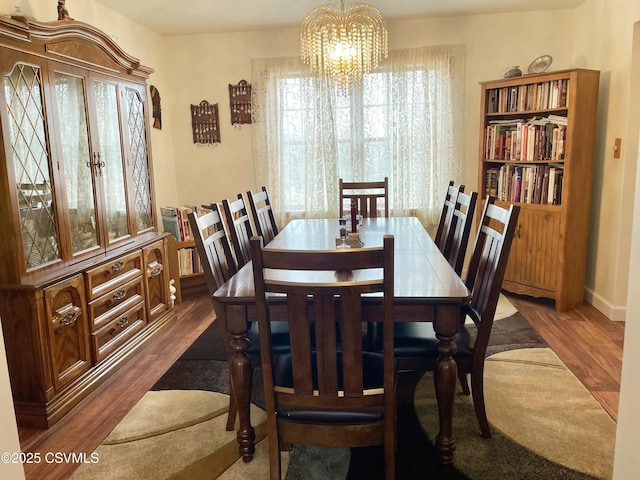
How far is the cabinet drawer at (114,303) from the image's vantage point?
108 inches

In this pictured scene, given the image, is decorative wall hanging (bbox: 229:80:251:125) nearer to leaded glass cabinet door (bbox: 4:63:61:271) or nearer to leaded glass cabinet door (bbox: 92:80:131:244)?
leaded glass cabinet door (bbox: 92:80:131:244)

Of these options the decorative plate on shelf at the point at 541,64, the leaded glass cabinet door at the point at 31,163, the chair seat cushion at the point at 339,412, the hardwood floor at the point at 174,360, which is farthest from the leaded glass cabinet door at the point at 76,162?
the decorative plate on shelf at the point at 541,64

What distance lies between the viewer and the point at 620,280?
3480 millimetres

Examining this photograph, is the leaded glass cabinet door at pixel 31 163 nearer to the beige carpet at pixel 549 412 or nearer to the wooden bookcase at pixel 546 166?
the beige carpet at pixel 549 412

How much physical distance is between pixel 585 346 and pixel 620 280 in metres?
0.74

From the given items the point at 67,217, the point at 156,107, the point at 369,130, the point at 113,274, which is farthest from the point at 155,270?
the point at 369,130

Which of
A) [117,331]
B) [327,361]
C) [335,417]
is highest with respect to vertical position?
[327,361]

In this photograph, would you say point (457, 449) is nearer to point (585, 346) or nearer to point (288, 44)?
point (585, 346)

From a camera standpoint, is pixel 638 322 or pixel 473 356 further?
pixel 473 356

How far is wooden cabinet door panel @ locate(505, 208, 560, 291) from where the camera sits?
3749 millimetres

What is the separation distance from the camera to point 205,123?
4.73 metres

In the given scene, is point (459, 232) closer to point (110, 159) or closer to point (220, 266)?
point (220, 266)

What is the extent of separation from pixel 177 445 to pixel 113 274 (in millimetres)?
1241

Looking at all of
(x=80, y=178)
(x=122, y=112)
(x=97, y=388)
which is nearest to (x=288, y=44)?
(x=122, y=112)
